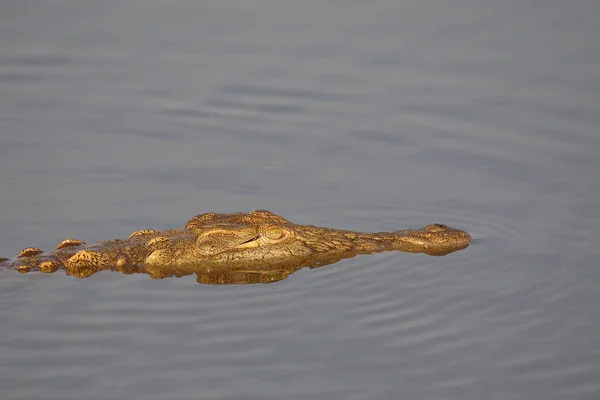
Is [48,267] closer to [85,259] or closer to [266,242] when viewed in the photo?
[85,259]

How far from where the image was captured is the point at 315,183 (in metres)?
16.0

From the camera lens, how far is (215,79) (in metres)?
19.6

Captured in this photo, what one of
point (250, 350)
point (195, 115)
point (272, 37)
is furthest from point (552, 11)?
point (250, 350)

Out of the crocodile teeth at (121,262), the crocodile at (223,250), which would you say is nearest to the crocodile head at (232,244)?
the crocodile at (223,250)

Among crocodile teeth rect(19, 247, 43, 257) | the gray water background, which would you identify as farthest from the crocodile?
the gray water background

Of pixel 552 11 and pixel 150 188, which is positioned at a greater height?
pixel 552 11

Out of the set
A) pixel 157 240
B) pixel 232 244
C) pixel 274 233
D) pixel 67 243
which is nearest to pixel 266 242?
pixel 274 233

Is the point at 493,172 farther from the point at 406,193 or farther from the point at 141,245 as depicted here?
the point at 141,245

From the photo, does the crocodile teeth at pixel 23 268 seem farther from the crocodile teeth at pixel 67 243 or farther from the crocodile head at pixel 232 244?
the crocodile head at pixel 232 244

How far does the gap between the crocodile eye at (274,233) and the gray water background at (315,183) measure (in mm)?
574

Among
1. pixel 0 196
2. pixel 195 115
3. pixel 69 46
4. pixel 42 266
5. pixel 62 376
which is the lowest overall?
pixel 62 376

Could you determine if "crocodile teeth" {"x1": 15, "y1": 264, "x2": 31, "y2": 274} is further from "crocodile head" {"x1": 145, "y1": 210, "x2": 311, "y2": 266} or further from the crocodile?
"crocodile head" {"x1": 145, "y1": 210, "x2": 311, "y2": 266}

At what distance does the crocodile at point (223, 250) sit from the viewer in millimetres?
13656

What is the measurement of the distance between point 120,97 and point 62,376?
29.2ft
